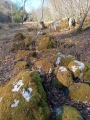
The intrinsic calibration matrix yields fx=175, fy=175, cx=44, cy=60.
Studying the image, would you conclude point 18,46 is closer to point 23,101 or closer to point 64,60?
point 64,60

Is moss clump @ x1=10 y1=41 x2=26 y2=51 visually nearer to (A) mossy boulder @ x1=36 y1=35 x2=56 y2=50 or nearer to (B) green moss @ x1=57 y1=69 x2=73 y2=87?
(A) mossy boulder @ x1=36 y1=35 x2=56 y2=50

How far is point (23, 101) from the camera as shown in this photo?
4645 millimetres

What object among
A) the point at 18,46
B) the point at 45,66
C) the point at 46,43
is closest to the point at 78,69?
the point at 45,66

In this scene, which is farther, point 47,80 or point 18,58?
point 18,58

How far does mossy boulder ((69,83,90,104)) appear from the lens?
579cm

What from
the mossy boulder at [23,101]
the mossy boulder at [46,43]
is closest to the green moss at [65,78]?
the mossy boulder at [23,101]

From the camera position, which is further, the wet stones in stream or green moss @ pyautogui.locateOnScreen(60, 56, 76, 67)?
green moss @ pyautogui.locateOnScreen(60, 56, 76, 67)

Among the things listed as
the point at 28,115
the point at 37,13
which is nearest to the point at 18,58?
the point at 28,115

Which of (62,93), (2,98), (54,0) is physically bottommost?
(62,93)

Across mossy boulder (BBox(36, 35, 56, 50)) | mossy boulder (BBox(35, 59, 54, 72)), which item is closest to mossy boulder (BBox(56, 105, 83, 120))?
mossy boulder (BBox(35, 59, 54, 72))

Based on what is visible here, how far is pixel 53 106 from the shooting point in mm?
5348

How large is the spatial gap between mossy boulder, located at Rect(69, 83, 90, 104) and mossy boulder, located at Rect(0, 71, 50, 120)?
52.3 inches

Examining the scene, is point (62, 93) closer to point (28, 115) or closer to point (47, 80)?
point (47, 80)

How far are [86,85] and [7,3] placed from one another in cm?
6637
